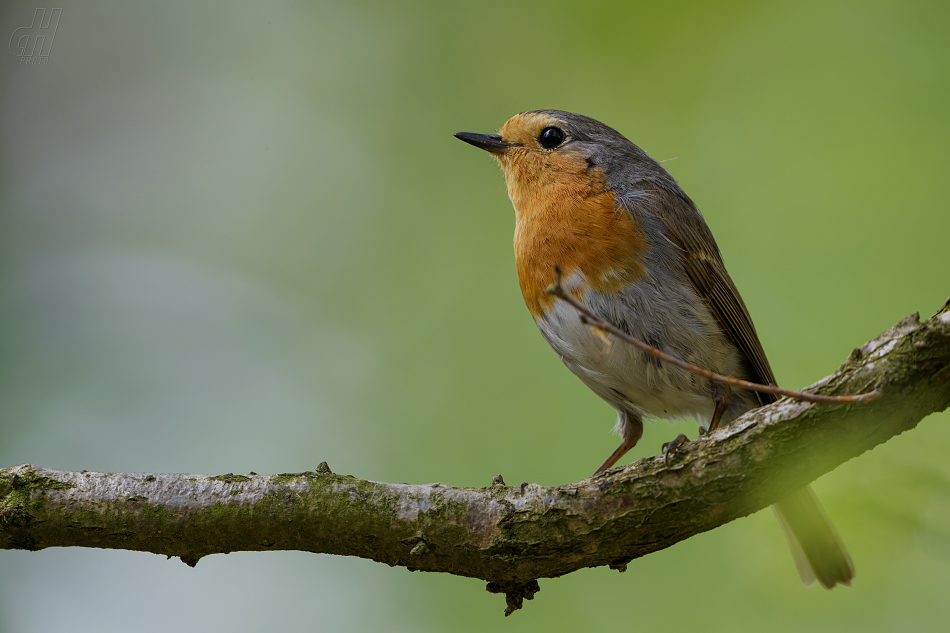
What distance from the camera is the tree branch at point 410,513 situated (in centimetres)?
224

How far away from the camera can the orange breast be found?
3.12 meters

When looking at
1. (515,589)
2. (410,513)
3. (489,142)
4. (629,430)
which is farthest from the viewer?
(489,142)

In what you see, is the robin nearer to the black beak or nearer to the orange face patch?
the orange face patch

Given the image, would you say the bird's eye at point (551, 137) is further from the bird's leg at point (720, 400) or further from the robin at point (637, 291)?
the bird's leg at point (720, 400)

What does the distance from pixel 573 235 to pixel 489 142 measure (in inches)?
41.3

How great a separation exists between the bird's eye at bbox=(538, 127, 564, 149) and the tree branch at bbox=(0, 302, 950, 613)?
204 centimetres

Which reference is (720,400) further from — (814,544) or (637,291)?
(814,544)

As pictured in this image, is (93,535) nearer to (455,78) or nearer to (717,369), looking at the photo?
(717,369)

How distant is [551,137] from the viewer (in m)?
3.86

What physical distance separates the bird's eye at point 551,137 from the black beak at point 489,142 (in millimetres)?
177

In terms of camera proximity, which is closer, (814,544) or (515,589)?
(515,589)

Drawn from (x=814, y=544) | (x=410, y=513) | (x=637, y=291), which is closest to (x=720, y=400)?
(x=637, y=291)

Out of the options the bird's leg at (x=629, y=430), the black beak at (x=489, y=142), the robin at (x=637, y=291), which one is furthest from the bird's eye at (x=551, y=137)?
the bird's leg at (x=629, y=430)

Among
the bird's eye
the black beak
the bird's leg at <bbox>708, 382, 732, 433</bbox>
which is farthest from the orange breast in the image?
the bird's leg at <bbox>708, 382, 732, 433</bbox>
